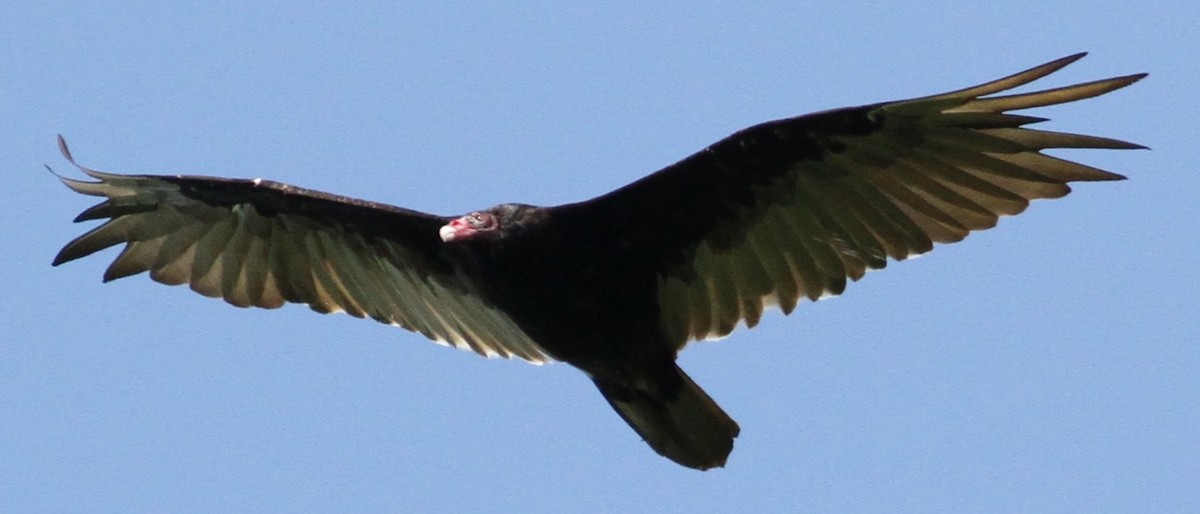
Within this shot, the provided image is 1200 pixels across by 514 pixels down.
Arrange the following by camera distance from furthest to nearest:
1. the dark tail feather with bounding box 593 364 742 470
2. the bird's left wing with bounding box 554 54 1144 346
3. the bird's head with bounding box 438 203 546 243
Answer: the dark tail feather with bounding box 593 364 742 470 < the bird's head with bounding box 438 203 546 243 < the bird's left wing with bounding box 554 54 1144 346

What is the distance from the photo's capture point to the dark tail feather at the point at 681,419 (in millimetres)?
7324

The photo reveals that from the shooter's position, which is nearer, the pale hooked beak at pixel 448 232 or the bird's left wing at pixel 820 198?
the bird's left wing at pixel 820 198

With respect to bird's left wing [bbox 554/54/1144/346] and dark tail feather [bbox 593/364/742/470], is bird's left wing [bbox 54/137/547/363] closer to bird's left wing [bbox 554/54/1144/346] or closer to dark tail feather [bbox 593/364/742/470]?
dark tail feather [bbox 593/364/742/470]

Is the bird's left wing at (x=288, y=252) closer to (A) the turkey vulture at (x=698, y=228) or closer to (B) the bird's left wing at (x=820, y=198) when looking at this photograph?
(A) the turkey vulture at (x=698, y=228)

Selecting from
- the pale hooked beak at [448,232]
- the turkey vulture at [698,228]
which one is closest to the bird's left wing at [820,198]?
the turkey vulture at [698,228]

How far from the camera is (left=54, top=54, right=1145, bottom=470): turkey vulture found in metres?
6.89

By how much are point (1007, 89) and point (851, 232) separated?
1001mm

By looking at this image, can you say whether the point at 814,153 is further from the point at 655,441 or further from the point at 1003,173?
the point at 655,441

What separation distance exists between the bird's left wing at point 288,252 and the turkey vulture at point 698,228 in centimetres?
2

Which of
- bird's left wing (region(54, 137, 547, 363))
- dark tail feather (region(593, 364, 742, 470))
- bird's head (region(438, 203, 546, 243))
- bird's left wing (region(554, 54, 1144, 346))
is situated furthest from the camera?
bird's left wing (region(54, 137, 547, 363))

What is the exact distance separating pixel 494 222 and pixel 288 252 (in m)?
1.57

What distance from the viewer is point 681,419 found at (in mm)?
7371

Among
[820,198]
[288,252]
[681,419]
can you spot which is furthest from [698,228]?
[288,252]

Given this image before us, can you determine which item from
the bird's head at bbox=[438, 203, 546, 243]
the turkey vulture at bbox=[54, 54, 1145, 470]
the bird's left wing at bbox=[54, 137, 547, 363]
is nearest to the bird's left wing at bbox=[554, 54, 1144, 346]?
the turkey vulture at bbox=[54, 54, 1145, 470]
